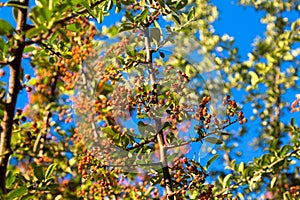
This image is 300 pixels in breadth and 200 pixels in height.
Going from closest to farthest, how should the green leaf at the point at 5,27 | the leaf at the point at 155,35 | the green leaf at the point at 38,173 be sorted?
the green leaf at the point at 5,27, the green leaf at the point at 38,173, the leaf at the point at 155,35

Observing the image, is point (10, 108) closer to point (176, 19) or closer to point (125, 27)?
point (125, 27)

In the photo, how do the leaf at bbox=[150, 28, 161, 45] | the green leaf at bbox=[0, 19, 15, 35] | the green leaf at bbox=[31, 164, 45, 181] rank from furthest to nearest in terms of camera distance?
the leaf at bbox=[150, 28, 161, 45], the green leaf at bbox=[31, 164, 45, 181], the green leaf at bbox=[0, 19, 15, 35]

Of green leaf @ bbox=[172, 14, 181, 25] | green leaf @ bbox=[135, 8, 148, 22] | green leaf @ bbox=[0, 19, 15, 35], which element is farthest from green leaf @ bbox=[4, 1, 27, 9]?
green leaf @ bbox=[172, 14, 181, 25]

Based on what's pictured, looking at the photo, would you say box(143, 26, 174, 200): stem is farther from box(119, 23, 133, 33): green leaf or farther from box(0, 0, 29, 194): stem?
box(0, 0, 29, 194): stem

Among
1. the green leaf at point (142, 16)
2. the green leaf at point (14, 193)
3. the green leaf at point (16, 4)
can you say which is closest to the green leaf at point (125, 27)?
the green leaf at point (142, 16)

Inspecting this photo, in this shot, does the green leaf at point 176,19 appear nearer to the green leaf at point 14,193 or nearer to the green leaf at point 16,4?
the green leaf at point 16,4

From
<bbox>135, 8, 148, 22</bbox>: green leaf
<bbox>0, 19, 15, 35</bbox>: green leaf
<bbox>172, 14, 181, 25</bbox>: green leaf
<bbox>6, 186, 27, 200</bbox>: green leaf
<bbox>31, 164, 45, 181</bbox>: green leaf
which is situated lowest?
<bbox>6, 186, 27, 200</bbox>: green leaf

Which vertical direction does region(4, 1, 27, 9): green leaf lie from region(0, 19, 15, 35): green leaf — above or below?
above

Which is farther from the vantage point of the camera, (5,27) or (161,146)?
(161,146)

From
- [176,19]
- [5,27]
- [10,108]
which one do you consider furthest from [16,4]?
[176,19]

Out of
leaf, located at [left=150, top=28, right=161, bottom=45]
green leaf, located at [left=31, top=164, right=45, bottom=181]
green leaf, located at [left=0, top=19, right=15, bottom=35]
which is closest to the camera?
green leaf, located at [left=0, top=19, right=15, bottom=35]

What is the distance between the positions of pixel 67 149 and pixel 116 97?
2.49m

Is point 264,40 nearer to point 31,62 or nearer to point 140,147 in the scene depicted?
point 31,62

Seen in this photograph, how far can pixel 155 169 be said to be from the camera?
4.21 ft
